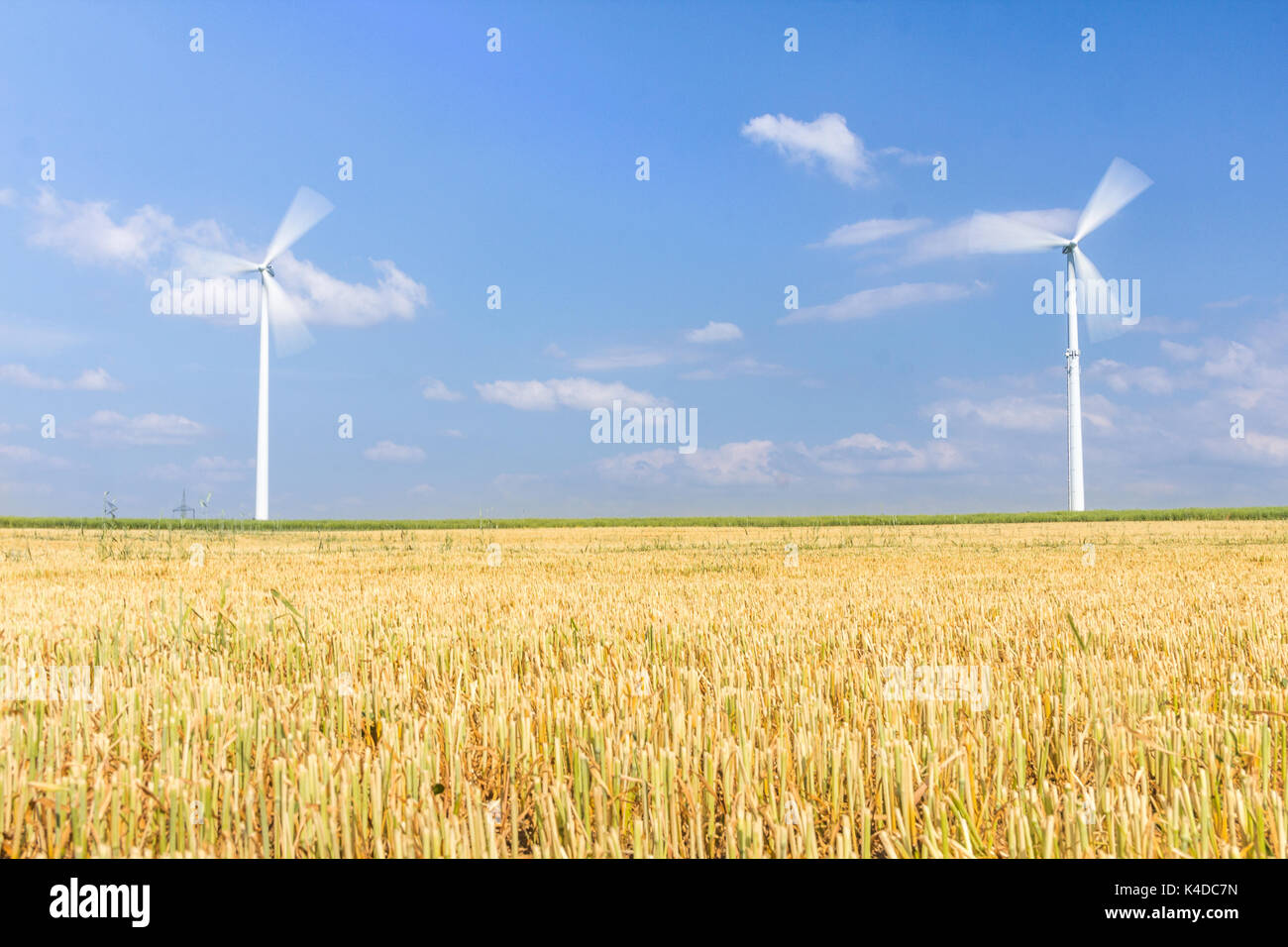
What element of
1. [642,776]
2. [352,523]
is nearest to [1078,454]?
[352,523]

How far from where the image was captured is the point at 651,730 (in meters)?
3.67

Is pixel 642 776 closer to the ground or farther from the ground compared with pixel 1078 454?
closer to the ground

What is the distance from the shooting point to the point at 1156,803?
10.9ft

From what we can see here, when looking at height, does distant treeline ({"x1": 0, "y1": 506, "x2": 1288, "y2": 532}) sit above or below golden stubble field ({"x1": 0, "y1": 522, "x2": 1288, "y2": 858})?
above

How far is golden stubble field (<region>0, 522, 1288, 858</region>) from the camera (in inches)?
109

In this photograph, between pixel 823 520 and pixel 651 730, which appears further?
pixel 823 520

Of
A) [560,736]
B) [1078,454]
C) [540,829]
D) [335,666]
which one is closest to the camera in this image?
[540,829]

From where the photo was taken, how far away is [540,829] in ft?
9.52
